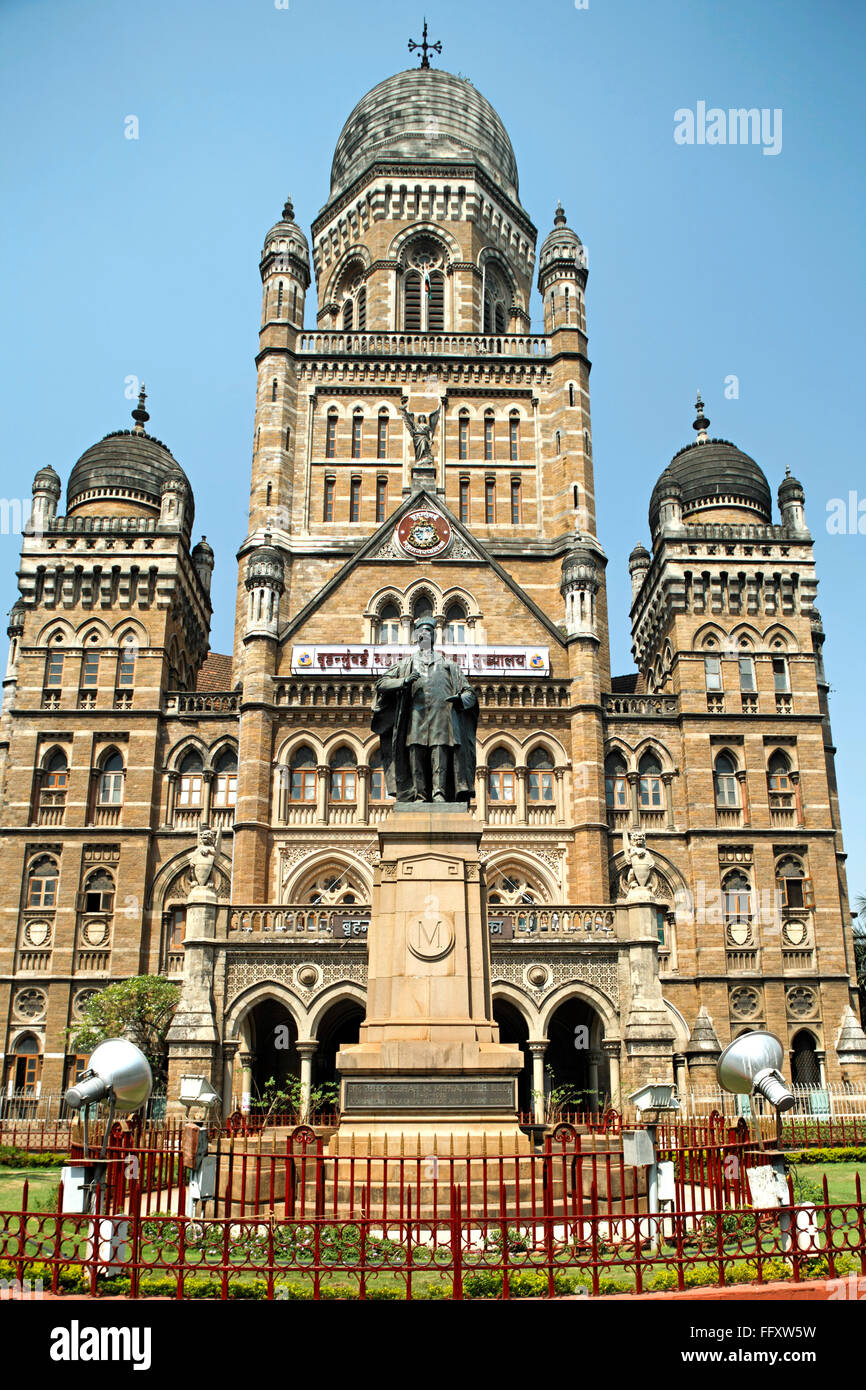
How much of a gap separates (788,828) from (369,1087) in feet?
96.6

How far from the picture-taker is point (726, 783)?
40344mm

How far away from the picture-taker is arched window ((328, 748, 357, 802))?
38969mm

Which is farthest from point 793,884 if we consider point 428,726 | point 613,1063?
point 428,726

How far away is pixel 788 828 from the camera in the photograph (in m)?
39.6

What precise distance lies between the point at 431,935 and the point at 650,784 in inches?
1080

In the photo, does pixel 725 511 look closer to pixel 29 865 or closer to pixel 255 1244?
pixel 29 865

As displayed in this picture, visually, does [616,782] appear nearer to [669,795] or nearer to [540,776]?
[669,795]

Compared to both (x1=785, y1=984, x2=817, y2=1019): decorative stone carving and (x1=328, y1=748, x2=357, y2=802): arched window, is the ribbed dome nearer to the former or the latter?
(x1=328, y1=748, x2=357, y2=802): arched window

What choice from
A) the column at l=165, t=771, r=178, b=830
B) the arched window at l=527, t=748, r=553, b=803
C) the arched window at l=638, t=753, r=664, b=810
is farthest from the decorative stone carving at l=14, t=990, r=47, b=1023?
the arched window at l=638, t=753, r=664, b=810

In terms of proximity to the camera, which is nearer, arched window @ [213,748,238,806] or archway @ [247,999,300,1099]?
archway @ [247,999,300,1099]

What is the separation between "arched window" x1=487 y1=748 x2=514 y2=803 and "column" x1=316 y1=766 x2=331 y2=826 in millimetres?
5387

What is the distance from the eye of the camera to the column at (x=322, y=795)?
38406 millimetres

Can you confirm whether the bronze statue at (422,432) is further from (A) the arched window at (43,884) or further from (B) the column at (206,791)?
(A) the arched window at (43,884)
